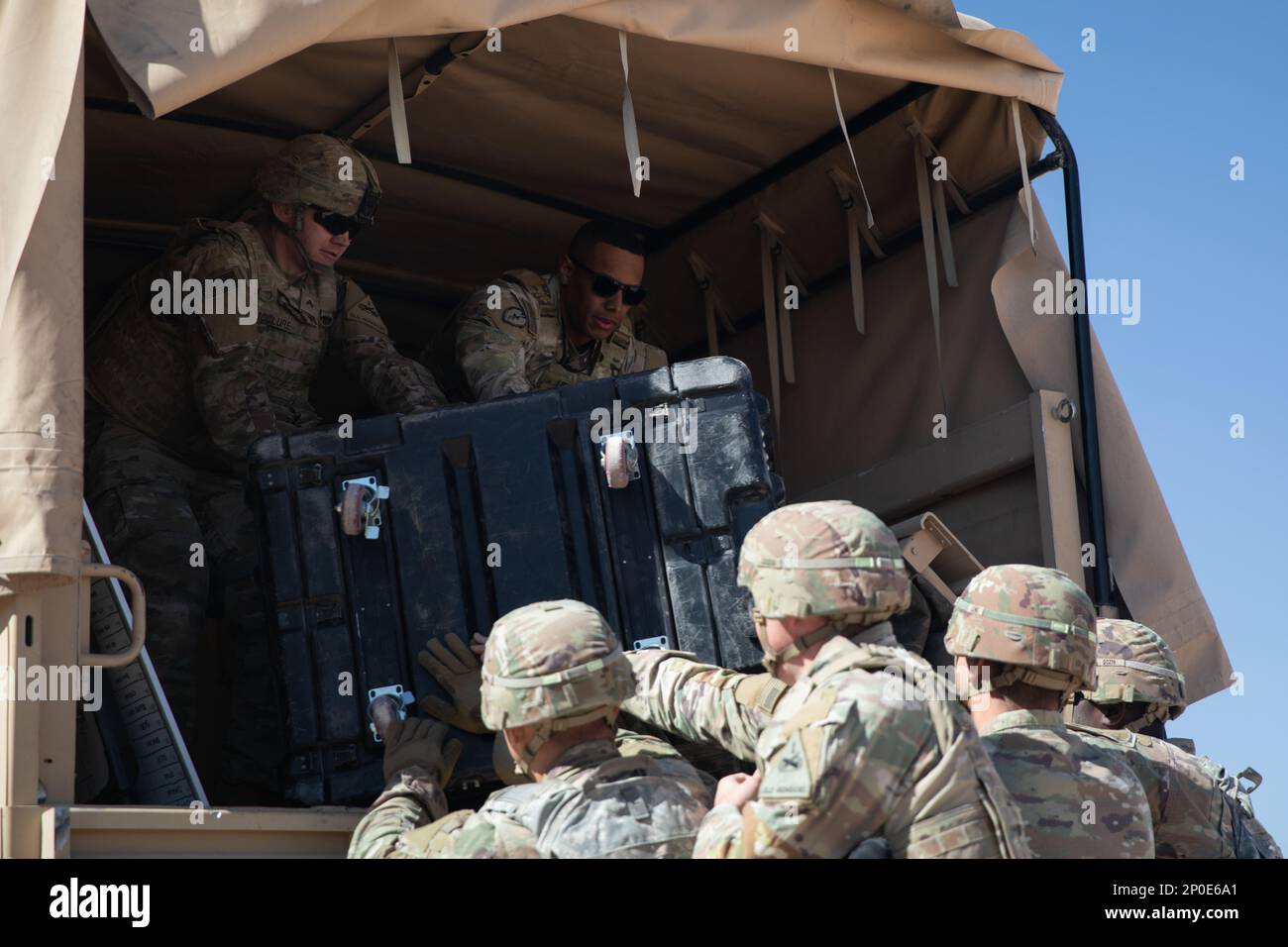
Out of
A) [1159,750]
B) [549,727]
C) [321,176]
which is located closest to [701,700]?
[549,727]

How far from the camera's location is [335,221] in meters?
4.76

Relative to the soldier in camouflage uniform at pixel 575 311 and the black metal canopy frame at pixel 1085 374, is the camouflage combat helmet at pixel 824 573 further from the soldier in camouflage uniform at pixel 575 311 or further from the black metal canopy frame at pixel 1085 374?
the soldier in camouflage uniform at pixel 575 311

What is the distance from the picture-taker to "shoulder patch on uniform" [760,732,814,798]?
8.26 ft

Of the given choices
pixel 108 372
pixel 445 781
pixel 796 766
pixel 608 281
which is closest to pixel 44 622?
pixel 445 781

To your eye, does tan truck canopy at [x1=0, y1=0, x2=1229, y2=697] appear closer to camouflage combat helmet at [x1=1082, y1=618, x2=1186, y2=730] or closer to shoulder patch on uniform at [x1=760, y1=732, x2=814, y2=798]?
camouflage combat helmet at [x1=1082, y1=618, x2=1186, y2=730]

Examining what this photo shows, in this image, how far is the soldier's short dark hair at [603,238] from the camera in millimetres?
5289

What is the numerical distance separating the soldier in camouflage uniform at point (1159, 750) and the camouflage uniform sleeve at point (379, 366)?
1993mm

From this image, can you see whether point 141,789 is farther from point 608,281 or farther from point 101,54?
point 608,281

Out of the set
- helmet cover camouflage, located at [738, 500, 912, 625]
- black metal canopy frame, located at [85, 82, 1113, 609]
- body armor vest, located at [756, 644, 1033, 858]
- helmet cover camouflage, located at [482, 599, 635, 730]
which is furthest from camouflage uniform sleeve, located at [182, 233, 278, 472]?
body armor vest, located at [756, 644, 1033, 858]

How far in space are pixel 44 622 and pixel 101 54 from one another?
1.49 m

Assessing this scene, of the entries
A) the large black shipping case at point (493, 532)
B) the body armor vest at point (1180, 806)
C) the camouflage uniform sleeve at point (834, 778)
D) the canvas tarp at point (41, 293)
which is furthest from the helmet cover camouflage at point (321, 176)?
the camouflage uniform sleeve at point (834, 778)

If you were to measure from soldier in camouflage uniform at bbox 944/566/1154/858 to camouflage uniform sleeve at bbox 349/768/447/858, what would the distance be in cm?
109

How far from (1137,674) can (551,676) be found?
5.90ft

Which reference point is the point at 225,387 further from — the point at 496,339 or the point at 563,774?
the point at 563,774
